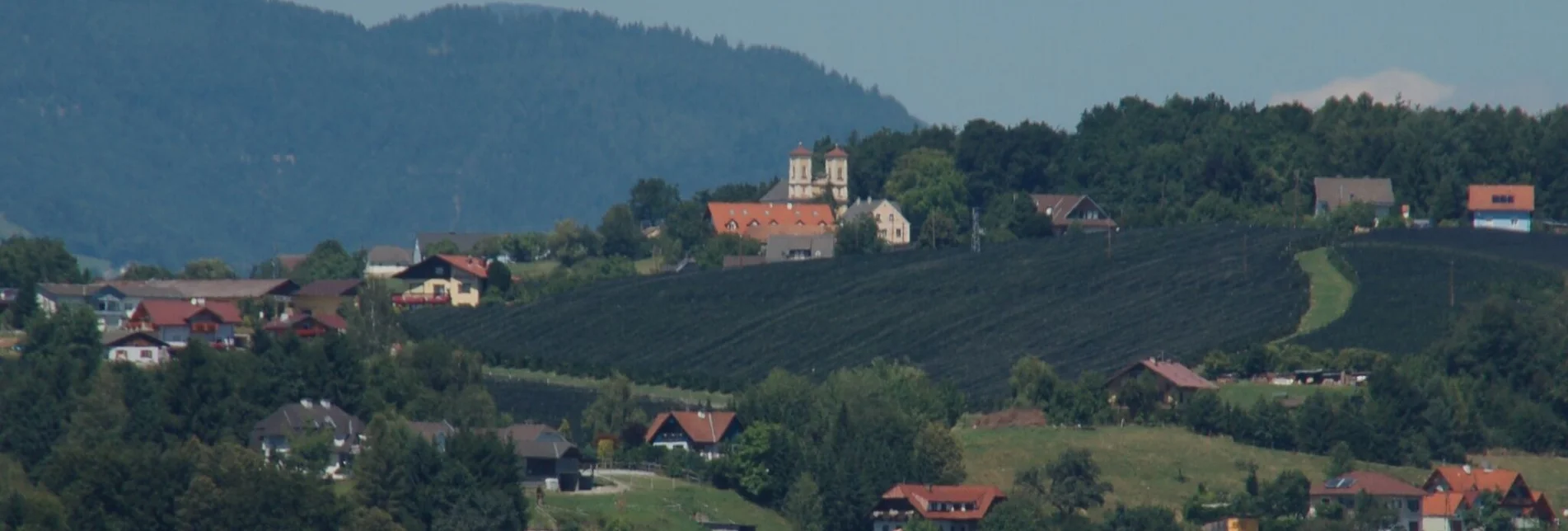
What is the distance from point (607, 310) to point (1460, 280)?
32184 millimetres

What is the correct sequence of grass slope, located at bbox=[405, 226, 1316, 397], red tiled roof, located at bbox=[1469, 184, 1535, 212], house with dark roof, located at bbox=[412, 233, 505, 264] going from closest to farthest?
grass slope, located at bbox=[405, 226, 1316, 397], red tiled roof, located at bbox=[1469, 184, 1535, 212], house with dark roof, located at bbox=[412, 233, 505, 264]

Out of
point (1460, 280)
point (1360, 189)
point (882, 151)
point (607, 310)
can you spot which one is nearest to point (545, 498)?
point (1460, 280)

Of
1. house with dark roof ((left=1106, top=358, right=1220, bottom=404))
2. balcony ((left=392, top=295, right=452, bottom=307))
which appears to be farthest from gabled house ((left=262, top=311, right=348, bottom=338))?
house with dark roof ((left=1106, top=358, right=1220, bottom=404))

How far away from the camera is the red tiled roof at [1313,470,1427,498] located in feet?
208

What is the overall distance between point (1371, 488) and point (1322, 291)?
84.5 feet

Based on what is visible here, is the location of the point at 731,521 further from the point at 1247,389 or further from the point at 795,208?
the point at 795,208

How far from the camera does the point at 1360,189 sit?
119812 millimetres

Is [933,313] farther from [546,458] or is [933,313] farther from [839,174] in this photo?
[839,174]

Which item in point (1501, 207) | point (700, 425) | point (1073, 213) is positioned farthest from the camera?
point (1073, 213)

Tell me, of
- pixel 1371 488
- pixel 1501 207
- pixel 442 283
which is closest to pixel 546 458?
pixel 1371 488

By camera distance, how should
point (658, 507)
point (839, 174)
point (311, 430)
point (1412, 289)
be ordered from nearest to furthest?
1. point (658, 507)
2. point (311, 430)
3. point (1412, 289)
4. point (839, 174)

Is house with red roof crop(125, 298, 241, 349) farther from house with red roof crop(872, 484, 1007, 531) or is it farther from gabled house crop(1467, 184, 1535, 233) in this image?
gabled house crop(1467, 184, 1535, 233)

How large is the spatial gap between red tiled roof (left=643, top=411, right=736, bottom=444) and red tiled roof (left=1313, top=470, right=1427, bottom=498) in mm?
15285

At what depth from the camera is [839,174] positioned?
5807 inches
